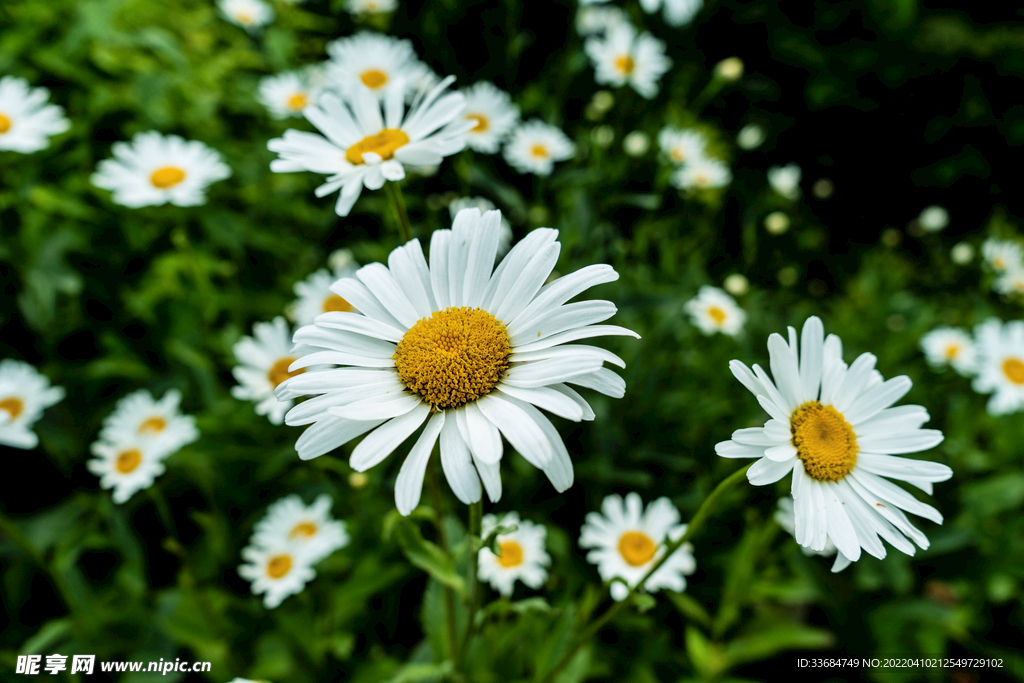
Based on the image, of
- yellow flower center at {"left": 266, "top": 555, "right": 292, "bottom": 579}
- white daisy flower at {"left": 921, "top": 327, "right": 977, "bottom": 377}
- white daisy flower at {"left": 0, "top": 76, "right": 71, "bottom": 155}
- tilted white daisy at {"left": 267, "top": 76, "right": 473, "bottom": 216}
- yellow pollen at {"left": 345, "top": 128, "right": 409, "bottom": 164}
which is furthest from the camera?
white daisy flower at {"left": 921, "top": 327, "right": 977, "bottom": 377}

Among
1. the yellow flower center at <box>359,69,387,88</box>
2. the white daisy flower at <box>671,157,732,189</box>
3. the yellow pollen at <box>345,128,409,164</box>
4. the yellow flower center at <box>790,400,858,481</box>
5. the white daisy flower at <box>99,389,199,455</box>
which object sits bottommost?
the white daisy flower at <box>99,389,199,455</box>

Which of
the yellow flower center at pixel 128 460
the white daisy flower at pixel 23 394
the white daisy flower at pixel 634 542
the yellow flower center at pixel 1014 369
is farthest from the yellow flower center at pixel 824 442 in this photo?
the yellow flower center at pixel 1014 369

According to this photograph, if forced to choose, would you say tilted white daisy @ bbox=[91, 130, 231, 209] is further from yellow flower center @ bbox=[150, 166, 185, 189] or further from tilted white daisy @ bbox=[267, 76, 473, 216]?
tilted white daisy @ bbox=[267, 76, 473, 216]

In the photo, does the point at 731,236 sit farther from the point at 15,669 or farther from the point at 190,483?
the point at 15,669

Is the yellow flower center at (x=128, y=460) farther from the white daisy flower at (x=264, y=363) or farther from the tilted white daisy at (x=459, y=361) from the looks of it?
the tilted white daisy at (x=459, y=361)

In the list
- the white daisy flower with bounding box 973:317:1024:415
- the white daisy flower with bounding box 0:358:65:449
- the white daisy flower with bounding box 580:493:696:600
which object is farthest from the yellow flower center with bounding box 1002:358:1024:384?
the white daisy flower with bounding box 0:358:65:449

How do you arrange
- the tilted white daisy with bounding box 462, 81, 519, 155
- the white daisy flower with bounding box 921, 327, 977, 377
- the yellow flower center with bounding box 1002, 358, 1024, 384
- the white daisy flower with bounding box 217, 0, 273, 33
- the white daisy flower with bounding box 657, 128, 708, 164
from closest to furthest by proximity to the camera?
the tilted white daisy with bounding box 462, 81, 519, 155
the yellow flower center with bounding box 1002, 358, 1024, 384
the white daisy flower with bounding box 921, 327, 977, 377
the white daisy flower with bounding box 657, 128, 708, 164
the white daisy flower with bounding box 217, 0, 273, 33

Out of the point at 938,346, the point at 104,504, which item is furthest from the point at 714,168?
the point at 104,504
